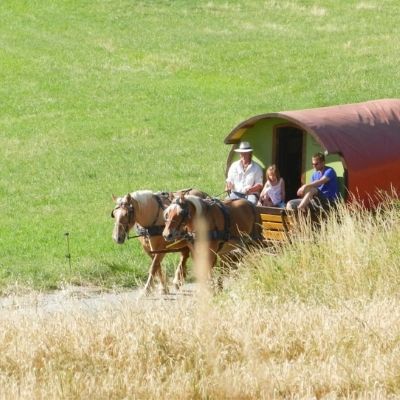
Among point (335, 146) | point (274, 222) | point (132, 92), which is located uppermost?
point (335, 146)

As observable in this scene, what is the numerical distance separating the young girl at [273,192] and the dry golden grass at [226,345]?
4.42 metres

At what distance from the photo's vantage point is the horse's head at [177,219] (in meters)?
13.7

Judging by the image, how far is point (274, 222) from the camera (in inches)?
611

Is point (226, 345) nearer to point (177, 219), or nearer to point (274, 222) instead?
point (177, 219)

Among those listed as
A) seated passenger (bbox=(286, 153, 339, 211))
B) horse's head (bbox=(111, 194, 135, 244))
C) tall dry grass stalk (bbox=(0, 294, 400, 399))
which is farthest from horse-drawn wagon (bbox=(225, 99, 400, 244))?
tall dry grass stalk (bbox=(0, 294, 400, 399))

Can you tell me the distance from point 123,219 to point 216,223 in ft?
3.83

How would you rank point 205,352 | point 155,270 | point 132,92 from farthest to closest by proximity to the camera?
point 132,92, point 155,270, point 205,352

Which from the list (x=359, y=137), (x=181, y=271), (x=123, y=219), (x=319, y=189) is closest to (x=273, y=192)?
(x=319, y=189)

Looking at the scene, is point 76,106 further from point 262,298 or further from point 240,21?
point 262,298

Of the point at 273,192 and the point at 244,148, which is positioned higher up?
the point at 244,148

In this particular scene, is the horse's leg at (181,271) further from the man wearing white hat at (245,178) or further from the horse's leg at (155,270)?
the man wearing white hat at (245,178)

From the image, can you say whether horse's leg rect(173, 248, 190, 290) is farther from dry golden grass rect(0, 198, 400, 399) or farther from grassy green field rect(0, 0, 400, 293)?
dry golden grass rect(0, 198, 400, 399)

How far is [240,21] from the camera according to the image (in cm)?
4219

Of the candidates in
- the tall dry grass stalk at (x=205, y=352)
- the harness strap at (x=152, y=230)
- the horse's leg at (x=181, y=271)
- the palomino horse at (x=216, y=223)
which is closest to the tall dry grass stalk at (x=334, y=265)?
the tall dry grass stalk at (x=205, y=352)
